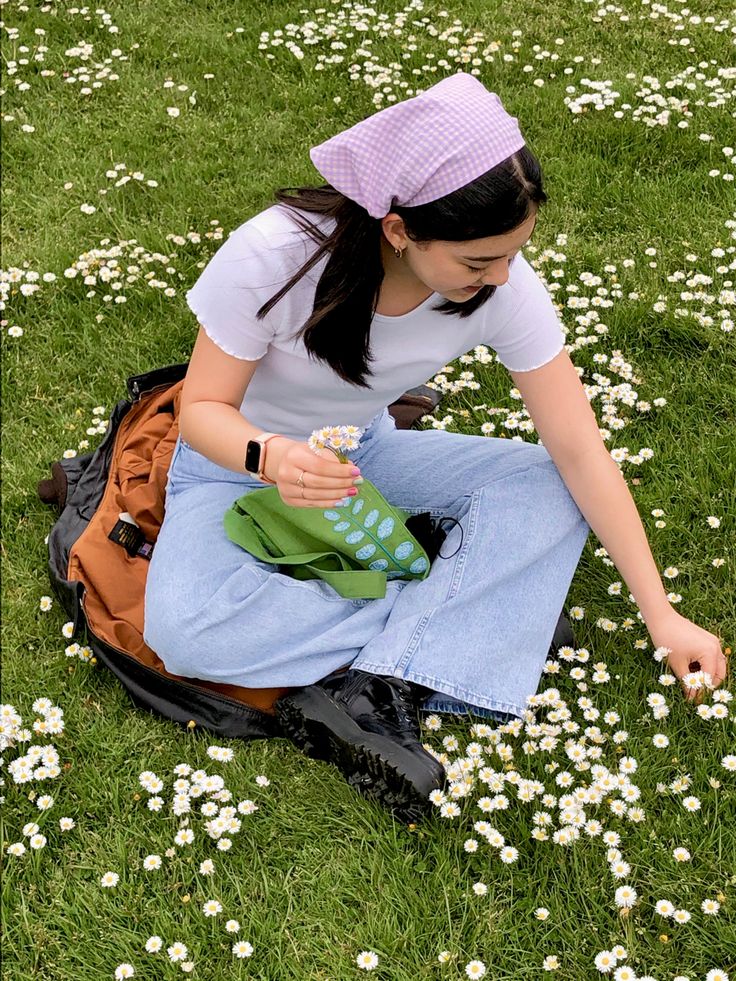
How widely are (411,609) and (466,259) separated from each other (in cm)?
111

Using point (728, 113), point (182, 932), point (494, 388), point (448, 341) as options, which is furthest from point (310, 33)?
point (182, 932)

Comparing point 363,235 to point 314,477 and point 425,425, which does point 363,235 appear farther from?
point 425,425

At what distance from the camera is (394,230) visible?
254 centimetres

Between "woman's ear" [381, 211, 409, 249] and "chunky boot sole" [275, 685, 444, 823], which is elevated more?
"woman's ear" [381, 211, 409, 249]

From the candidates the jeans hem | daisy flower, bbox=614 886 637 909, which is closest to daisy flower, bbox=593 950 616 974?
daisy flower, bbox=614 886 637 909

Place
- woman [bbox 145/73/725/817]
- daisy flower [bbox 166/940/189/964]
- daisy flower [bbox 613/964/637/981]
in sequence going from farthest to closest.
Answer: woman [bbox 145/73/725/817] → daisy flower [bbox 166/940/189/964] → daisy flower [bbox 613/964/637/981]

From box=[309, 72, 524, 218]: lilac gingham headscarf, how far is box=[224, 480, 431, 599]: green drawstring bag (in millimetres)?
990

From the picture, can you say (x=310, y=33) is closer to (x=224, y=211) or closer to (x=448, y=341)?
(x=224, y=211)

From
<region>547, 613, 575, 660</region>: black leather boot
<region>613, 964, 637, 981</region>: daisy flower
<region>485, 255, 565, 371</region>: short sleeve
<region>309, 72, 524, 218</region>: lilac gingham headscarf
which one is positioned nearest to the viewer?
<region>309, 72, 524, 218</region>: lilac gingham headscarf

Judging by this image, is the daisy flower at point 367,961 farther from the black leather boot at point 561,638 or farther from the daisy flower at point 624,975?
the black leather boot at point 561,638

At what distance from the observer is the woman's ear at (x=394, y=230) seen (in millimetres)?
2501

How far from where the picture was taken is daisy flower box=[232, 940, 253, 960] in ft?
8.50

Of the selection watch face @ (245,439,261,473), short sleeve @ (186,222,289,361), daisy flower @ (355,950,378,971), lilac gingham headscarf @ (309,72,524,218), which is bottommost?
daisy flower @ (355,950,378,971)

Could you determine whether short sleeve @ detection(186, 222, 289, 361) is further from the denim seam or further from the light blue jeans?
the denim seam
